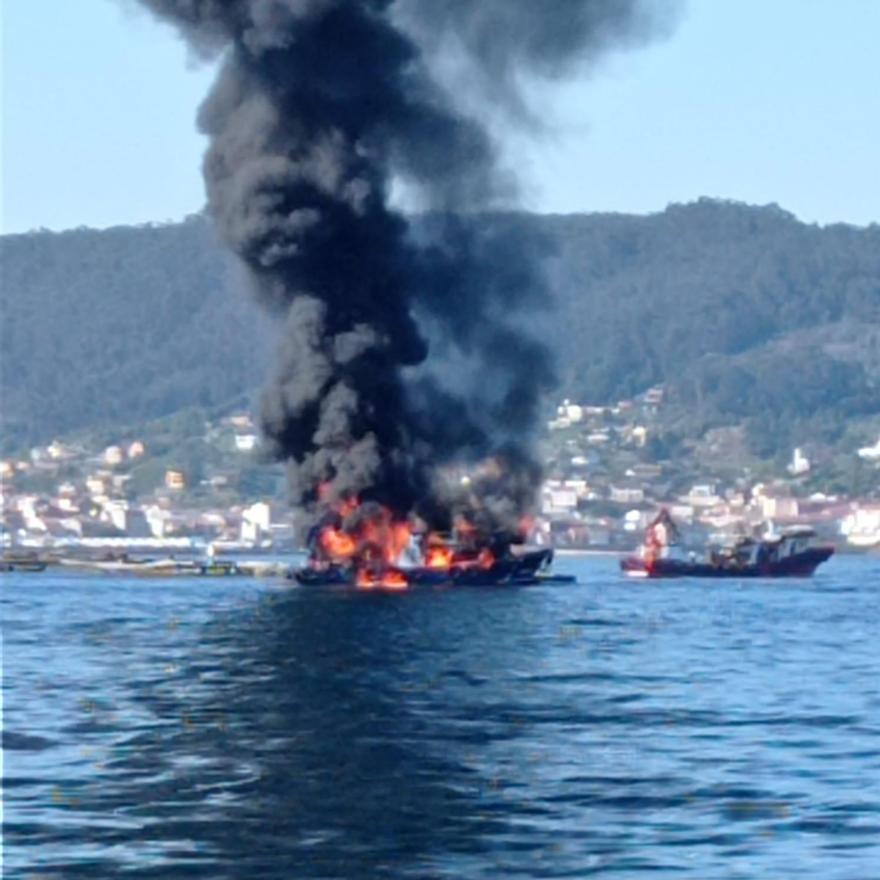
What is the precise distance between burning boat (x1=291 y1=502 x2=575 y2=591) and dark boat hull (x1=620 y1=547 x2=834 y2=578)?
2015 cm

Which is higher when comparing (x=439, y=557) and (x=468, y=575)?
(x=439, y=557)

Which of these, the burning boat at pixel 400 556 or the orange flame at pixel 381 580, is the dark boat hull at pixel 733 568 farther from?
the orange flame at pixel 381 580

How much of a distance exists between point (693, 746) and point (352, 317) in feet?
250

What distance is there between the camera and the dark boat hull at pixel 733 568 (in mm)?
155875

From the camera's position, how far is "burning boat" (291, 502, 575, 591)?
396ft

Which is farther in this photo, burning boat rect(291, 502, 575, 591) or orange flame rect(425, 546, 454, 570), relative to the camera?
orange flame rect(425, 546, 454, 570)

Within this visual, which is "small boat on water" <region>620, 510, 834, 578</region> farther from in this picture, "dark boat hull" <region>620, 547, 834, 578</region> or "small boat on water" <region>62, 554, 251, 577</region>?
"small boat on water" <region>62, 554, 251, 577</region>

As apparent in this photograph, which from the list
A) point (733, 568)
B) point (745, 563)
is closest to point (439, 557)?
point (733, 568)

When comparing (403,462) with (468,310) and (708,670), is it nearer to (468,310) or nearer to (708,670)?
(468,310)

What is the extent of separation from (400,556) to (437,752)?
80426mm

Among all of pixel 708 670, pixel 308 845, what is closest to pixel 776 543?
pixel 708 670

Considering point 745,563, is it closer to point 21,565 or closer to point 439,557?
point 439,557

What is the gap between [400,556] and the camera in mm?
126625

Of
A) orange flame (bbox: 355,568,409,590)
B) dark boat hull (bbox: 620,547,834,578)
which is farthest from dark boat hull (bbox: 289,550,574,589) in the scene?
dark boat hull (bbox: 620,547,834,578)
